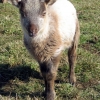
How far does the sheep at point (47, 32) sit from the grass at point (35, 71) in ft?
1.40

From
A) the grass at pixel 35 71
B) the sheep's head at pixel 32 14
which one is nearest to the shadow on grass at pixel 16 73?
the grass at pixel 35 71

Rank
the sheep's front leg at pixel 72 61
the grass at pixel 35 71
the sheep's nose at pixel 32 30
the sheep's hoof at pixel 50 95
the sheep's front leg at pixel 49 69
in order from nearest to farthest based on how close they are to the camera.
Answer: the sheep's nose at pixel 32 30, the sheep's front leg at pixel 49 69, the sheep's hoof at pixel 50 95, the grass at pixel 35 71, the sheep's front leg at pixel 72 61

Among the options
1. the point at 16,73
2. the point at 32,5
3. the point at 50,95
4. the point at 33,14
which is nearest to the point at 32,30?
the point at 33,14

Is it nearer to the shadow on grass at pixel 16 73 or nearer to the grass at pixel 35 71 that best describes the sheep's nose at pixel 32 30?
the grass at pixel 35 71

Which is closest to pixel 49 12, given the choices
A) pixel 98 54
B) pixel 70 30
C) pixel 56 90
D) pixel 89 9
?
pixel 70 30

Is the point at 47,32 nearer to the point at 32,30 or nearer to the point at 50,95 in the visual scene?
the point at 32,30

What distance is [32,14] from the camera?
15.9 ft

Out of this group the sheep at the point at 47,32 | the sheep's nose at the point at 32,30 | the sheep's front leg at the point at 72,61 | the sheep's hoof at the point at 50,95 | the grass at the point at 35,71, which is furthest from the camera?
the sheep's front leg at the point at 72,61

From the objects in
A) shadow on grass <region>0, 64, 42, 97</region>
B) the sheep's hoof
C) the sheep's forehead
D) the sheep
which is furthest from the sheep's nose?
shadow on grass <region>0, 64, 42, 97</region>

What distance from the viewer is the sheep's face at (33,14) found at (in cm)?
479

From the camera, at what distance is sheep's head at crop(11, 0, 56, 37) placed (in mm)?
4777

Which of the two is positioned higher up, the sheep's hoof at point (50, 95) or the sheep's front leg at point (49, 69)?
the sheep's front leg at point (49, 69)

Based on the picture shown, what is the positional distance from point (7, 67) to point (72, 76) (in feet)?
4.67

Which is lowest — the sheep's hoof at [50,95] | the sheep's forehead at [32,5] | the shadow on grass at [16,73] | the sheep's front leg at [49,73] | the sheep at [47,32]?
the sheep's hoof at [50,95]
